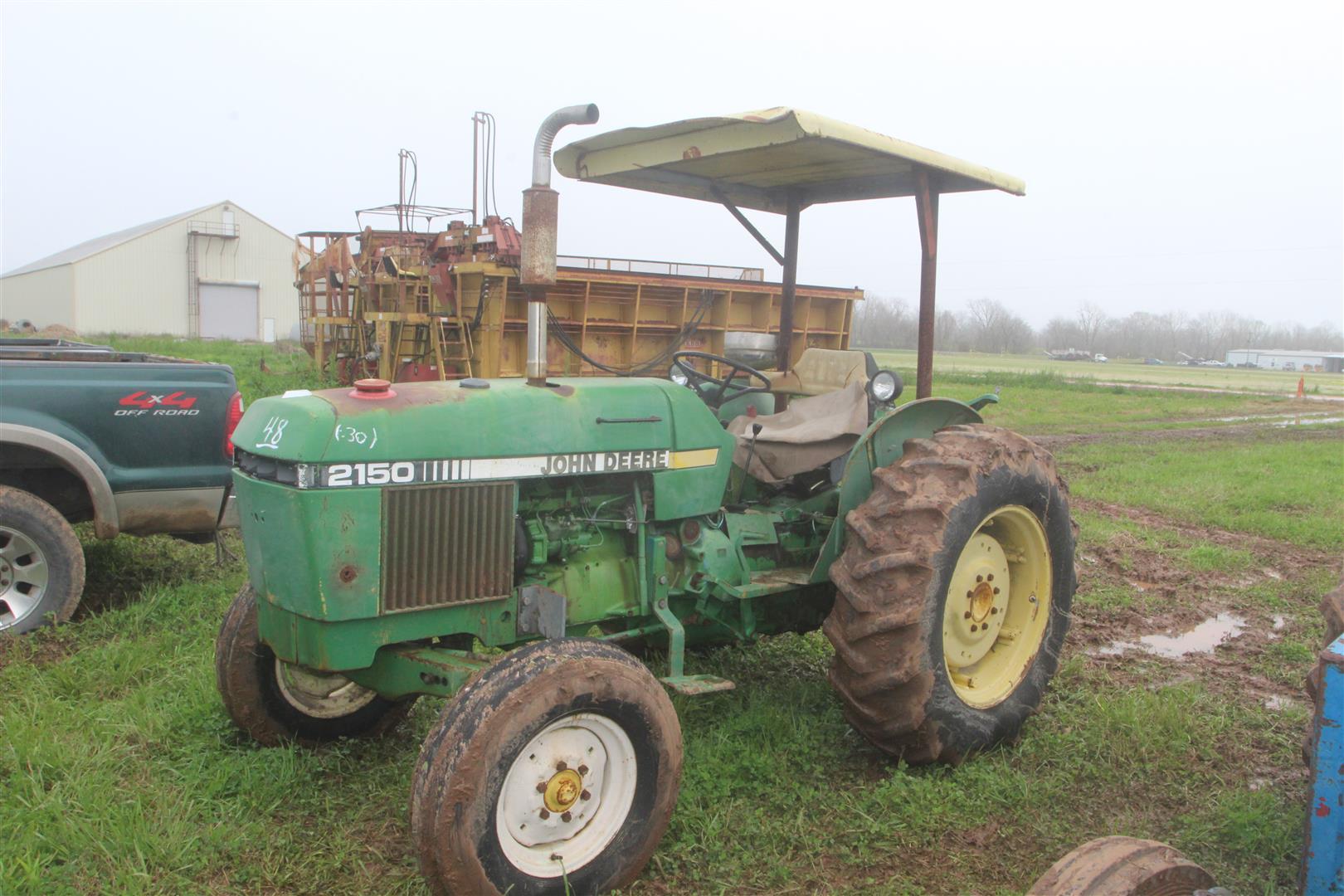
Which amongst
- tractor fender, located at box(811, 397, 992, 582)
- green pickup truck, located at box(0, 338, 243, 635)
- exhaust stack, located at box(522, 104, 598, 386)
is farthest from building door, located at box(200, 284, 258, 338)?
exhaust stack, located at box(522, 104, 598, 386)

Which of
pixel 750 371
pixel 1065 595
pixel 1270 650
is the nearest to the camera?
pixel 1065 595

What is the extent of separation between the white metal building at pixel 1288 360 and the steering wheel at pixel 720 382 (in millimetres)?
69468

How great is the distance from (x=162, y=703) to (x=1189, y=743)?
3946 millimetres

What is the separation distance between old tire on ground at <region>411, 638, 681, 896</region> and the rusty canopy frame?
6.10 feet

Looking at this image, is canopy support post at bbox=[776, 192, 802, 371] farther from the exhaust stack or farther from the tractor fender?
the exhaust stack

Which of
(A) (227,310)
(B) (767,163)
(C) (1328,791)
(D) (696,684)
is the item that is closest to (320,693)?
(D) (696,684)

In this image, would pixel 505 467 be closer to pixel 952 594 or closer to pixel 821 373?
pixel 952 594

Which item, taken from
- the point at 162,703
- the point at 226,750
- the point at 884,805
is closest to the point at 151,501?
the point at 162,703

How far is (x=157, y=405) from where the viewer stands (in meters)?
5.38

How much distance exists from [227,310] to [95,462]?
4512cm

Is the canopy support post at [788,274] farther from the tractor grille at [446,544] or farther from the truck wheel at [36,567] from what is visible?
the truck wheel at [36,567]

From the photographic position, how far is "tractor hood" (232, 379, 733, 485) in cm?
300

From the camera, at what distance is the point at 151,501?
536 cm

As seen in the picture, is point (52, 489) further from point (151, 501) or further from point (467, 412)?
point (467, 412)
